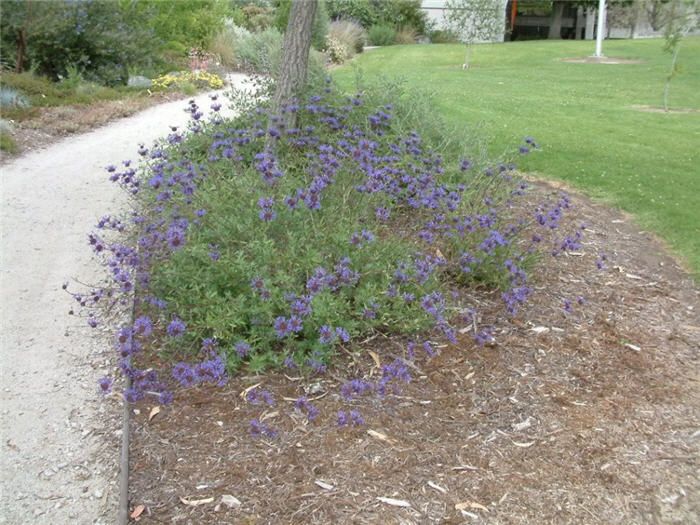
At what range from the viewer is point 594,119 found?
11000mm

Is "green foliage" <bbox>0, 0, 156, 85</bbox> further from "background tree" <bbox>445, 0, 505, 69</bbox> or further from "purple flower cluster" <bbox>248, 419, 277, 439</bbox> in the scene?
"purple flower cluster" <bbox>248, 419, 277, 439</bbox>

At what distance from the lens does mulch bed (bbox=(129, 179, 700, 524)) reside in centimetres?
271

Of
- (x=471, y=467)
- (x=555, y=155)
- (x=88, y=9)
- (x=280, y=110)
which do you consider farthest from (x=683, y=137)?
(x=88, y=9)

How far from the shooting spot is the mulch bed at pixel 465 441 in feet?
8.87

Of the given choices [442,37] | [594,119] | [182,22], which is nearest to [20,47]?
[182,22]

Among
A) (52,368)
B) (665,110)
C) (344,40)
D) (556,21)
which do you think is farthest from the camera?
(556,21)

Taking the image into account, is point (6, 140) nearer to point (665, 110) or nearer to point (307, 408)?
point (307, 408)

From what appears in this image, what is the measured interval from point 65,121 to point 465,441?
891 cm

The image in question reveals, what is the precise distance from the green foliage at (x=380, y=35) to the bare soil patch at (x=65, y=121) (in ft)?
52.7

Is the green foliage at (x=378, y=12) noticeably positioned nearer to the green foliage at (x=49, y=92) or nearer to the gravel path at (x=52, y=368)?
the green foliage at (x=49, y=92)

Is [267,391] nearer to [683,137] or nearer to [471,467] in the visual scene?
[471,467]

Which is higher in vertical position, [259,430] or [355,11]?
[355,11]

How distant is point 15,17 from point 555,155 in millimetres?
9842

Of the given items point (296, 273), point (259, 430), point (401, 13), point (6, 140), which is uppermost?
point (401, 13)
